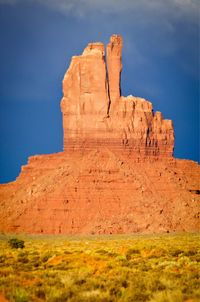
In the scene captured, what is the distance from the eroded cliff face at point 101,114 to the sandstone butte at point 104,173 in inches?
5.8

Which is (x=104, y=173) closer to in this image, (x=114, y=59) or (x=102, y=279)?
(x=114, y=59)

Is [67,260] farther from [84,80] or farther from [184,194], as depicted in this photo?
[84,80]

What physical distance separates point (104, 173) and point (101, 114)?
10827 mm

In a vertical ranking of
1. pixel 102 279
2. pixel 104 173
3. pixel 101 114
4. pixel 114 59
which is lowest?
pixel 102 279

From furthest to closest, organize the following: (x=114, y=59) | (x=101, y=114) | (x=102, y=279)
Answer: (x=114, y=59)
(x=101, y=114)
(x=102, y=279)

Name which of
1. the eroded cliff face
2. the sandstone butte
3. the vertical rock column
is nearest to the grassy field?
the sandstone butte

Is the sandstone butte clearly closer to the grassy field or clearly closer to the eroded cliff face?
the eroded cliff face

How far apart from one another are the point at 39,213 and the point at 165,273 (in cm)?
6242

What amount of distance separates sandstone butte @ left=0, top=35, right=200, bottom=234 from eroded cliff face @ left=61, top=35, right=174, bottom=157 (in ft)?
0.48

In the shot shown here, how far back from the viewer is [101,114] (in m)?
91.8

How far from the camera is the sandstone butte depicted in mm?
79688

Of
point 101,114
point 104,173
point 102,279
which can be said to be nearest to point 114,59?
point 101,114

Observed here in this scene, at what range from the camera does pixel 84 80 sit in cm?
9212

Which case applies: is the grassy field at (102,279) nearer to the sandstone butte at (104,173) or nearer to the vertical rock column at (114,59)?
the sandstone butte at (104,173)
